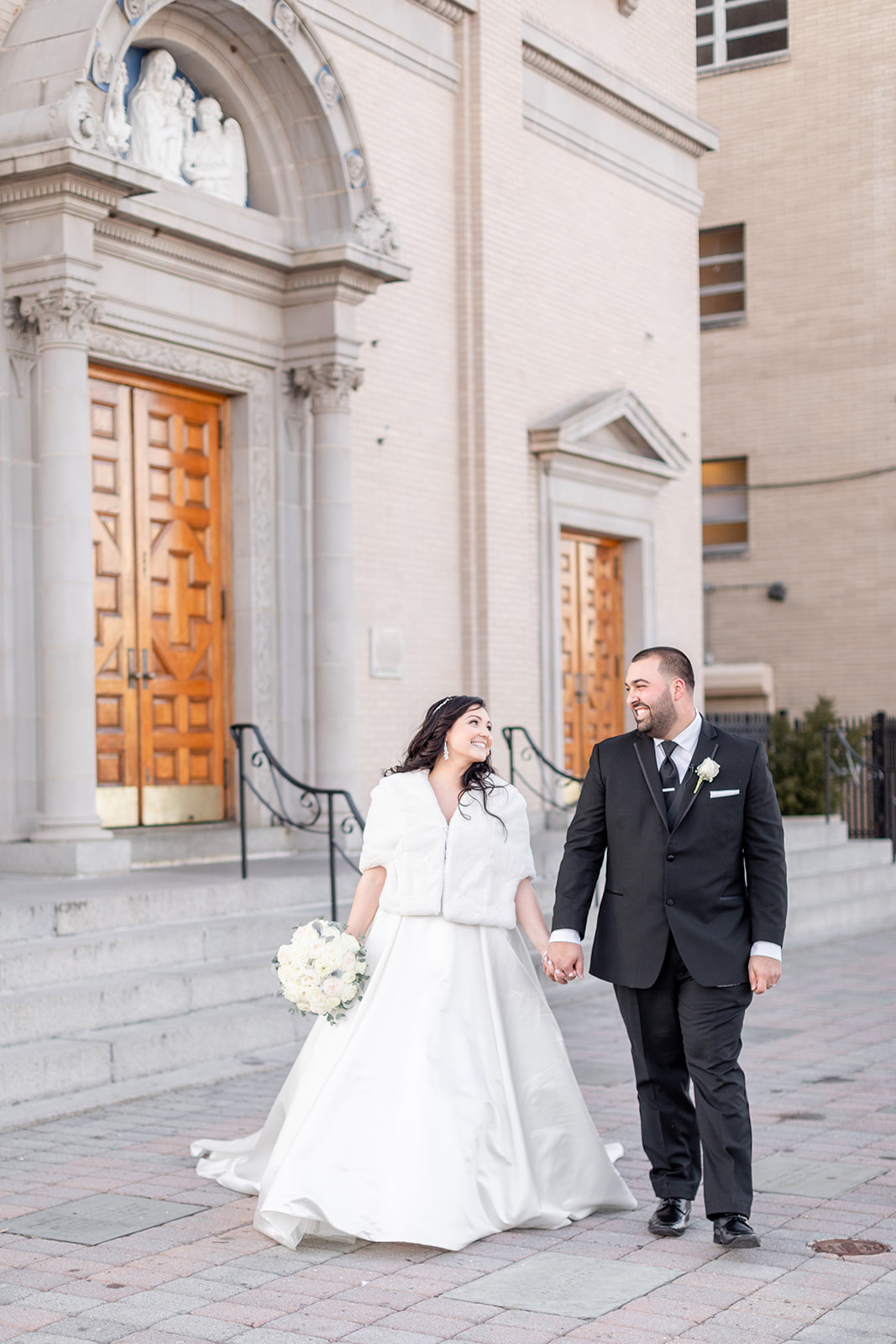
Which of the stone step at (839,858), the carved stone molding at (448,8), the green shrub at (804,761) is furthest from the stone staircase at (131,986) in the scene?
the green shrub at (804,761)

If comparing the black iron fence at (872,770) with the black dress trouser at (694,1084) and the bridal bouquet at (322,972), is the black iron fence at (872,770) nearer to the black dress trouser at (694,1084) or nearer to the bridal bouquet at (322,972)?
the black dress trouser at (694,1084)

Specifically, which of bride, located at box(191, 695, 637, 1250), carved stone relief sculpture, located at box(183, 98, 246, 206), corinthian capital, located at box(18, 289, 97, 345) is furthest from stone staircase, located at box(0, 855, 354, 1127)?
carved stone relief sculpture, located at box(183, 98, 246, 206)

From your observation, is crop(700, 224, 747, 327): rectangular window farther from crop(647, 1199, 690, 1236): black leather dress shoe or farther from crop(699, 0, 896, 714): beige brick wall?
crop(647, 1199, 690, 1236): black leather dress shoe

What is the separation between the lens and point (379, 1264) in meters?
5.15

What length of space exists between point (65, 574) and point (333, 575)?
278 centimetres

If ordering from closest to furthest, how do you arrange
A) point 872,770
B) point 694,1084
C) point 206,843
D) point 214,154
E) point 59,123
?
point 694,1084 < point 59,123 < point 206,843 < point 214,154 < point 872,770

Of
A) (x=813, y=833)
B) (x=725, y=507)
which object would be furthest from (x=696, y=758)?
(x=725, y=507)

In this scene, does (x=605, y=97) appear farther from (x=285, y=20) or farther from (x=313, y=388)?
(x=313, y=388)

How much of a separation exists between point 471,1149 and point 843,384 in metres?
20.3

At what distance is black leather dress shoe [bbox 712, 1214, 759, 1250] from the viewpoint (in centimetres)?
518

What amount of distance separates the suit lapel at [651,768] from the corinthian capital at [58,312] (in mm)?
5903

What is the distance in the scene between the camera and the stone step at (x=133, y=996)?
7570mm

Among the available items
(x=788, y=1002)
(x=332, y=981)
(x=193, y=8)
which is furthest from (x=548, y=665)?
(x=332, y=981)

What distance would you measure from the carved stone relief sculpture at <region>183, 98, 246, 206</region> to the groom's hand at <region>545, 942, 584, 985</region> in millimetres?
7965
